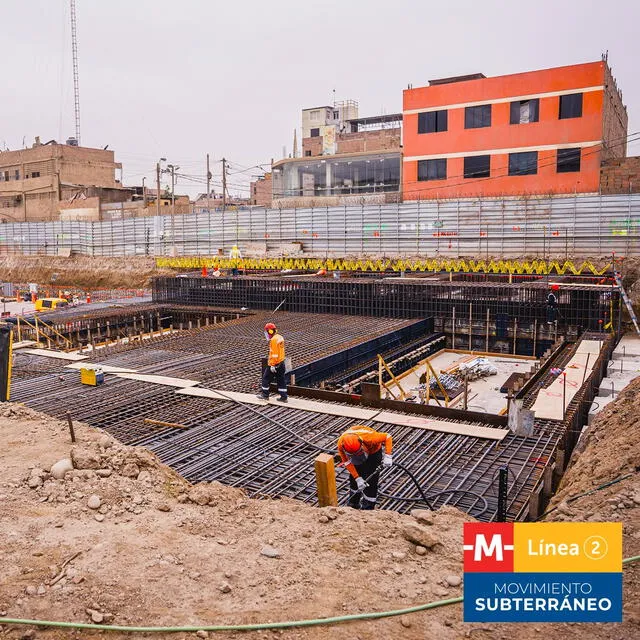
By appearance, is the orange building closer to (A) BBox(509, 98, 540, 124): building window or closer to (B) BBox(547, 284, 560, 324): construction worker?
(A) BBox(509, 98, 540, 124): building window

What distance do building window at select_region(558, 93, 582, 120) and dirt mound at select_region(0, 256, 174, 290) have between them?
24.9m

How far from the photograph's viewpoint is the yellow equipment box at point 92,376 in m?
11.1

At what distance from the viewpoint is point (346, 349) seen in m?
13.9

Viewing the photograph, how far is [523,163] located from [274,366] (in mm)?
27092

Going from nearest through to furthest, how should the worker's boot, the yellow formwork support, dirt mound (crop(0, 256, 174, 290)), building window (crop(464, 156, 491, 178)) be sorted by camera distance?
the worker's boot, the yellow formwork support, building window (crop(464, 156, 491, 178)), dirt mound (crop(0, 256, 174, 290))

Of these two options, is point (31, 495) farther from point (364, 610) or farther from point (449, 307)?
point (449, 307)

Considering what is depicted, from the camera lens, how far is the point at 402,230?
32.7 m

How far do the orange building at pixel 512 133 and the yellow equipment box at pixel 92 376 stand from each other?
87.6 ft

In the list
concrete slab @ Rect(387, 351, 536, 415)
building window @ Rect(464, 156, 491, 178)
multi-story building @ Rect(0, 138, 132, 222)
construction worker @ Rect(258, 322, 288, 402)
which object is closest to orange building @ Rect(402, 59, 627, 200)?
building window @ Rect(464, 156, 491, 178)

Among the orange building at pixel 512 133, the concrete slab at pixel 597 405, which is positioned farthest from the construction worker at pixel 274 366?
the orange building at pixel 512 133

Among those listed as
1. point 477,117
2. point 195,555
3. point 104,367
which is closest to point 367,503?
point 195,555

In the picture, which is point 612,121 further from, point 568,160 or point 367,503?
point 367,503

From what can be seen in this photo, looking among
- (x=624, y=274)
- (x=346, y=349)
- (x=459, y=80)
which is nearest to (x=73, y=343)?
(x=346, y=349)

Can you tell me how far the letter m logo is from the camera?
12.0ft
